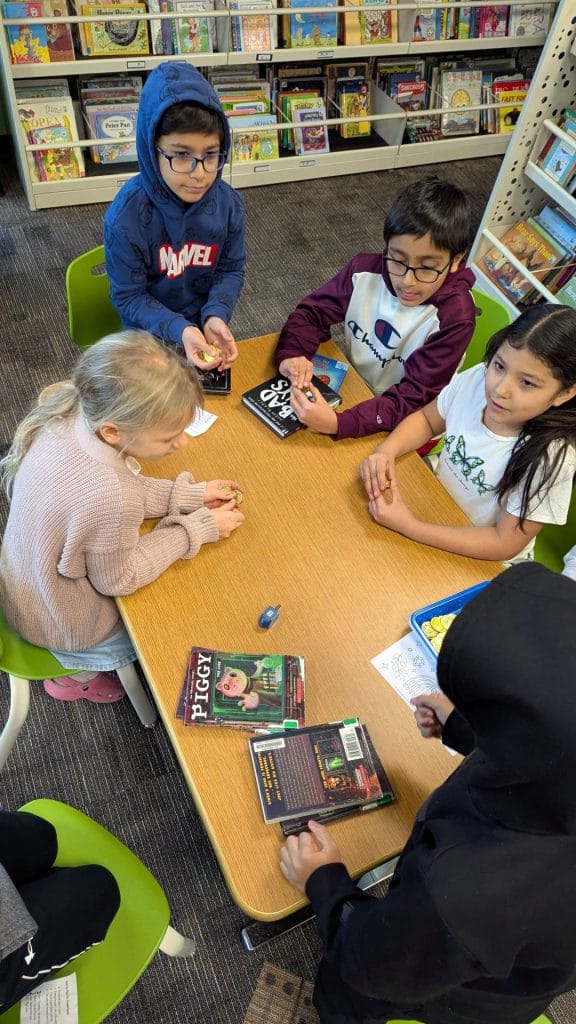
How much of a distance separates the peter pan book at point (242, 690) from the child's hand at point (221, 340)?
2.69 feet

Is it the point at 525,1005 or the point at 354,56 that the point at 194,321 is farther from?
the point at 354,56

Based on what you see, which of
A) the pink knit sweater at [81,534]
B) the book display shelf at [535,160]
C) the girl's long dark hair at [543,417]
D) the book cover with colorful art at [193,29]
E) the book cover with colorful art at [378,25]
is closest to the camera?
the pink knit sweater at [81,534]

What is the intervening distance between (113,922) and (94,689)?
0.84 meters

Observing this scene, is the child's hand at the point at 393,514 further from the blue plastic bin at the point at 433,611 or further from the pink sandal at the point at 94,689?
the pink sandal at the point at 94,689

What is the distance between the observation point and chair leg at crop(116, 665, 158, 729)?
67.1 inches

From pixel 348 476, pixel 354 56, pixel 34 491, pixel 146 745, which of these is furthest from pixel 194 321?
pixel 354 56

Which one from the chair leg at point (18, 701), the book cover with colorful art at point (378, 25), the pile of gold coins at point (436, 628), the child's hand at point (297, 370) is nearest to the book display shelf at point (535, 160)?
the book cover with colorful art at point (378, 25)

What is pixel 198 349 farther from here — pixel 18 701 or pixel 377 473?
pixel 18 701

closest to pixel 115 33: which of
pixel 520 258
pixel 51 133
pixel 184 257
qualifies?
pixel 51 133

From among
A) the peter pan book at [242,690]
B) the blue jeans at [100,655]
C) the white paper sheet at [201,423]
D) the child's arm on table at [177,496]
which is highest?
the white paper sheet at [201,423]

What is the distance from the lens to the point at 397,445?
1668mm

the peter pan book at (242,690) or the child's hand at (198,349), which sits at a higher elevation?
the child's hand at (198,349)

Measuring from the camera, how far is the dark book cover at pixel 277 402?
5.53 feet

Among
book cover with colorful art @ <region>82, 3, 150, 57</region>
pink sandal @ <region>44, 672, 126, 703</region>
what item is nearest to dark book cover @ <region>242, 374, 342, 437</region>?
pink sandal @ <region>44, 672, 126, 703</region>
